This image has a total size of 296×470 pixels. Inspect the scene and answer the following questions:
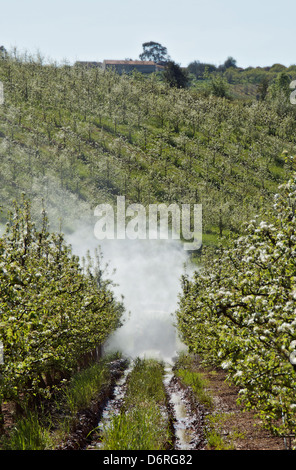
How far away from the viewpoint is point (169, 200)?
85.4 m

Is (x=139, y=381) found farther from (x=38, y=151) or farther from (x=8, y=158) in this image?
(x=38, y=151)

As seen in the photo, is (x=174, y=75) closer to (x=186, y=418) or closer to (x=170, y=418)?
(x=186, y=418)

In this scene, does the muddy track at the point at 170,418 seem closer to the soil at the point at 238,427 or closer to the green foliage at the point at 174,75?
the soil at the point at 238,427

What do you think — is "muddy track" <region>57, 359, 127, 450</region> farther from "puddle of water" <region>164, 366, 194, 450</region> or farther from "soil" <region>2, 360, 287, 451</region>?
"puddle of water" <region>164, 366, 194, 450</region>

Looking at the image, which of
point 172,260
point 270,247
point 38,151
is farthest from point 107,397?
point 38,151

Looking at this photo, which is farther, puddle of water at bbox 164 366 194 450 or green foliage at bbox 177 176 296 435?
puddle of water at bbox 164 366 194 450

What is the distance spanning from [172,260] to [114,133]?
140 feet

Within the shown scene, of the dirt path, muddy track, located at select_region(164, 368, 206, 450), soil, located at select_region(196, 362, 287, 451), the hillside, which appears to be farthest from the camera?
the hillside

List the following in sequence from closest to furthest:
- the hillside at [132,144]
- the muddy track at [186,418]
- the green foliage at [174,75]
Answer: the muddy track at [186,418], the hillside at [132,144], the green foliage at [174,75]

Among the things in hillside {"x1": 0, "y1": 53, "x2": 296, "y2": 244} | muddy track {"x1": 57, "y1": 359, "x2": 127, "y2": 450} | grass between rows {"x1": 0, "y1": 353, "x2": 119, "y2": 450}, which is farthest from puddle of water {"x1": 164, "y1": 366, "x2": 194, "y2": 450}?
hillside {"x1": 0, "y1": 53, "x2": 296, "y2": 244}

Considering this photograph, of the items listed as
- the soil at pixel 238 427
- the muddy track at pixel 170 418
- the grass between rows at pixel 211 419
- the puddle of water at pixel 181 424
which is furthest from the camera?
the puddle of water at pixel 181 424

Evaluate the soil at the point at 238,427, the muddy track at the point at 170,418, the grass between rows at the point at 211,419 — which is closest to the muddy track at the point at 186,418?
the muddy track at the point at 170,418

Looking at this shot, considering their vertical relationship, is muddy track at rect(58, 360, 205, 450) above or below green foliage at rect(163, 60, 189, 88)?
below

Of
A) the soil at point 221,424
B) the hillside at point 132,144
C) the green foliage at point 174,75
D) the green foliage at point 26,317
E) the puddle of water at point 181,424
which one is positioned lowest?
the puddle of water at point 181,424
